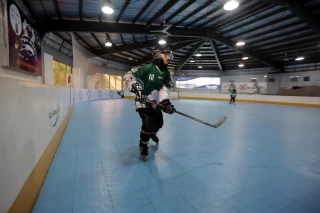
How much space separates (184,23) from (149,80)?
8522mm

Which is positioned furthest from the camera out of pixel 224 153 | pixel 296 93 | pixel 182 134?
pixel 296 93

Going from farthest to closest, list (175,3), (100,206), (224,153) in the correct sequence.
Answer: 1. (175,3)
2. (224,153)
3. (100,206)

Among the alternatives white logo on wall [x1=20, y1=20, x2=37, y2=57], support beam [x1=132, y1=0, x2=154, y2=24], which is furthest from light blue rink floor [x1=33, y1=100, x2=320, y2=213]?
support beam [x1=132, y1=0, x2=154, y2=24]

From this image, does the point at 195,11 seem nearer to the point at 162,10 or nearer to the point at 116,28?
the point at 162,10

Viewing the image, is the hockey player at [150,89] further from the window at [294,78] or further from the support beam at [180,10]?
the window at [294,78]

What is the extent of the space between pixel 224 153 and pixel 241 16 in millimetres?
8687

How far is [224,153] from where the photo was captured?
260 cm

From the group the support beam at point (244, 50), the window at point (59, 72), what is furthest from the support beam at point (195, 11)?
the window at point (59, 72)

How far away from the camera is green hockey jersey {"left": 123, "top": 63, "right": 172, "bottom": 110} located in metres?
2.42

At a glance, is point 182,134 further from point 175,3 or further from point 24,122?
point 175,3

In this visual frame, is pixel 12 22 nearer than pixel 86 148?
No

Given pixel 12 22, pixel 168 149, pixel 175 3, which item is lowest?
pixel 168 149

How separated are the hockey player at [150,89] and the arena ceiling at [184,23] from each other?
453cm

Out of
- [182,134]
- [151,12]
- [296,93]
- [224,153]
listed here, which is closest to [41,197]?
[224,153]
